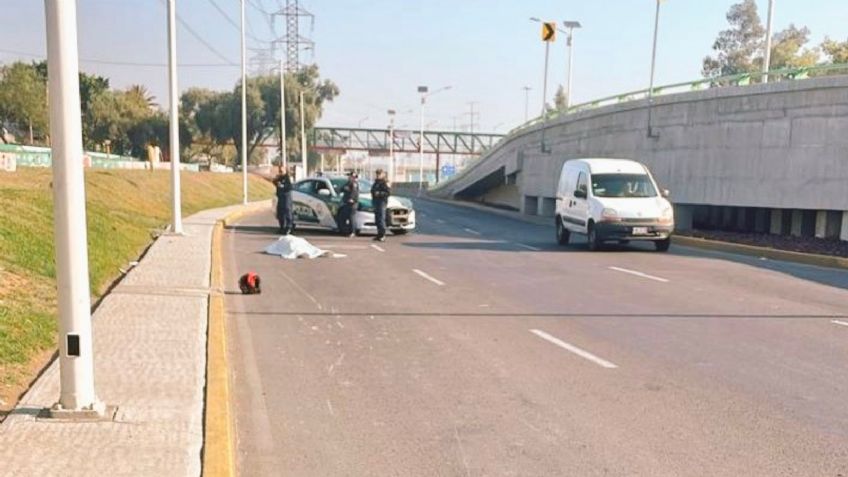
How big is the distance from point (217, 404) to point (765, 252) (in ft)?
54.5

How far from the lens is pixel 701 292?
487 inches

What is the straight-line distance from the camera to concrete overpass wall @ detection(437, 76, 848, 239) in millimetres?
20234

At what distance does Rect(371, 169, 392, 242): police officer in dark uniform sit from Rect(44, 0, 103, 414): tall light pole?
15332 millimetres

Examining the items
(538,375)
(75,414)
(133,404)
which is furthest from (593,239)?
(75,414)

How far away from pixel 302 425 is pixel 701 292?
854 cm

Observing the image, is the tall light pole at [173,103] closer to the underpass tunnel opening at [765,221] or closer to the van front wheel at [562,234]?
the van front wheel at [562,234]

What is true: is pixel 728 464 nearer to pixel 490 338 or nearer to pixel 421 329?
pixel 490 338

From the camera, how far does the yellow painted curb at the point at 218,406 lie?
4570mm

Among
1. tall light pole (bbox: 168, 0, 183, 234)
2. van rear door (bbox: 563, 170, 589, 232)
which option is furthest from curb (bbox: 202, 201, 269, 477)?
van rear door (bbox: 563, 170, 589, 232)

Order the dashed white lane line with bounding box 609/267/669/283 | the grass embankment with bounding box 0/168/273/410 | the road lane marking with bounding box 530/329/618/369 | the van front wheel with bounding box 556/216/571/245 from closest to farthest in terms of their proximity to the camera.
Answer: the grass embankment with bounding box 0/168/273/410 < the road lane marking with bounding box 530/329/618/369 < the dashed white lane line with bounding box 609/267/669/283 < the van front wheel with bounding box 556/216/571/245

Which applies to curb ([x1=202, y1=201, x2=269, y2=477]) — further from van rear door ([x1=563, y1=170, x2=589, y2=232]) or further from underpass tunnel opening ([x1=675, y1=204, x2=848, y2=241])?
underpass tunnel opening ([x1=675, y1=204, x2=848, y2=241])

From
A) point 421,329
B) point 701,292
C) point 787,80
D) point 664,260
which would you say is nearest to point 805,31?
point 787,80

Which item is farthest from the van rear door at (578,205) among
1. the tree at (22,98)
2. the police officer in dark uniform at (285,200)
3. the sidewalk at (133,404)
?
the tree at (22,98)

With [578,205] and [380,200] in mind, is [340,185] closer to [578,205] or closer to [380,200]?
[380,200]
